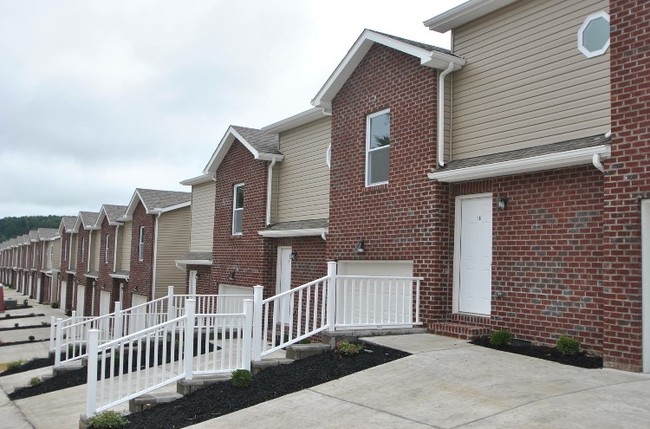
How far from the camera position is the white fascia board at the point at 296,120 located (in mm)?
15812

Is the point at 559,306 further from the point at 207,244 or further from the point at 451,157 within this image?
the point at 207,244

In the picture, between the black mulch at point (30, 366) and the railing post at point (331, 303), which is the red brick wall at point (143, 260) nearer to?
the black mulch at point (30, 366)

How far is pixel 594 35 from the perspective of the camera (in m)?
9.43

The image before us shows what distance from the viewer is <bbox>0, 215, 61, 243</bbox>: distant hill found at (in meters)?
142

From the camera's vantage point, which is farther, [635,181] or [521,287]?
[521,287]

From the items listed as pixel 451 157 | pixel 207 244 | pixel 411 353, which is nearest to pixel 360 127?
pixel 451 157

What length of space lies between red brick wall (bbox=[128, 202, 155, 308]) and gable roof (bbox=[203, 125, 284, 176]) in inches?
292

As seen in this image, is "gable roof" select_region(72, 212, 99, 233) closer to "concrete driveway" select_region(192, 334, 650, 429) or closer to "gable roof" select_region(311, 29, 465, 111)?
"gable roof" select_region(311, 29, 465, 111)

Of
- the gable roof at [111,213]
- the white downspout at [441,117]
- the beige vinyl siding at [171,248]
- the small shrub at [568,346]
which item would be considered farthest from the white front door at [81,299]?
the small shrub at [568,346]

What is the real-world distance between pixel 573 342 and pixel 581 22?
5.14 m

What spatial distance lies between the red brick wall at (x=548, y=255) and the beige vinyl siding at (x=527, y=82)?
2.86ft

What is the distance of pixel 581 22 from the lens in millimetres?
9602

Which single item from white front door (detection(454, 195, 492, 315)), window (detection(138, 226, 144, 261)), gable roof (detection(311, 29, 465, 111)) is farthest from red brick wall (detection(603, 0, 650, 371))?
window (detection(138, 226, 144, 261))

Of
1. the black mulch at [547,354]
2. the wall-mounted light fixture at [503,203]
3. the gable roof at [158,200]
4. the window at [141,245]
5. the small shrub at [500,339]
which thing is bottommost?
the black mulch at [547,354]
